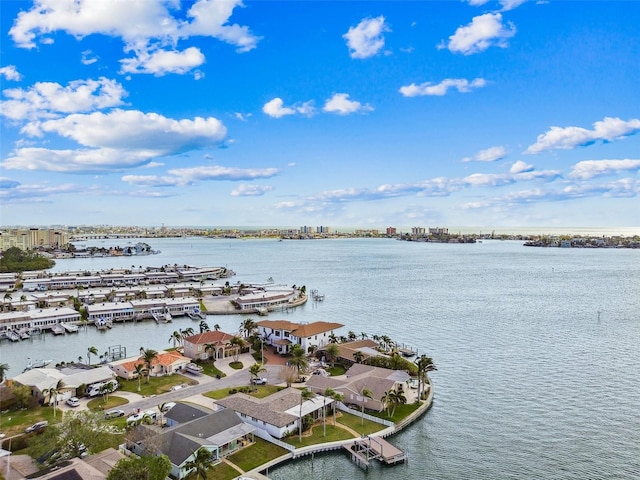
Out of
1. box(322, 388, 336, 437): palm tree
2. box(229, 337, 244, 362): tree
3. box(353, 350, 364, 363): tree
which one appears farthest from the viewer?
box(229, 337, 244, 362): tree

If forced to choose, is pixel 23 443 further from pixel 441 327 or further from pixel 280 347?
pixel 441 327

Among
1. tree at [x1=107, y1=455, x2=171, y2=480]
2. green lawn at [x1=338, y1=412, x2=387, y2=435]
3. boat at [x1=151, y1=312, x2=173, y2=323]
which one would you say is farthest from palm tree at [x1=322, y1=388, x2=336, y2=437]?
boat at [x1=151, y1=312, x2=173, y2=323]

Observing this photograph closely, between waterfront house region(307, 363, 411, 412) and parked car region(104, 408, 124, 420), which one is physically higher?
waterfront house region(307, 363, 411, 412)

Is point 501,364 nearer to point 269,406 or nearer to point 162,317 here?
point 269,406

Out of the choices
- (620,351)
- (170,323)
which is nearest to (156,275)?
(170,323)

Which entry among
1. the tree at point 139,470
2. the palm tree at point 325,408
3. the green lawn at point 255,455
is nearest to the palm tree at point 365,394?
the palm tree at point 325,408

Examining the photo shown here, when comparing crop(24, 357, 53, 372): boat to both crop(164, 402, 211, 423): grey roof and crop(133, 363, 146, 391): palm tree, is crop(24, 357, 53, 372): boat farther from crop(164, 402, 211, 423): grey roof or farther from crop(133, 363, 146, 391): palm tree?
crop(164, 402, 211, 423): grey roof
